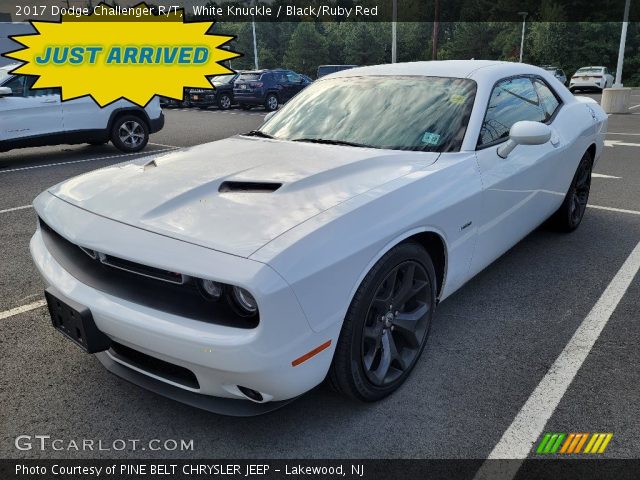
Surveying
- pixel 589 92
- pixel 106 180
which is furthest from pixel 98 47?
pixel 589 92

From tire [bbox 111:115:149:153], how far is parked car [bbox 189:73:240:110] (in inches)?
428

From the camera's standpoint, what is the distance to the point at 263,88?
19594 mm

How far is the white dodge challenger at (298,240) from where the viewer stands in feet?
6.43

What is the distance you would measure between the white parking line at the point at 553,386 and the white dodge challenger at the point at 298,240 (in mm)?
555

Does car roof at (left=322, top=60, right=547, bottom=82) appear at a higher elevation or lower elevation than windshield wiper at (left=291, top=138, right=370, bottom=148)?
higher

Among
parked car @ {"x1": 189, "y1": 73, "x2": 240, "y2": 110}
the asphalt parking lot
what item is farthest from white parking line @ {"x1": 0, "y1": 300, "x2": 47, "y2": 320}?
parked car @ {"x1": 189, "y1": 73, "x2": 240, "y2": 110}

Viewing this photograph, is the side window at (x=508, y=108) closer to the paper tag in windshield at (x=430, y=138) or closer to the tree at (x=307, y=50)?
the paper tag in windshield at (x=430, y=138)

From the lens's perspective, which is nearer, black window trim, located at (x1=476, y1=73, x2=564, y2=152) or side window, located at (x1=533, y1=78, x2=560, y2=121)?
black window trim, located at (x1=476, y1=73, x2=564, y2=152)

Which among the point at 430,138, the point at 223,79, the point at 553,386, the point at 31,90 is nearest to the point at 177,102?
the point at 223,79

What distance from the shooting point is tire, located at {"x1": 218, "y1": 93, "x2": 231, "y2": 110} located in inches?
814

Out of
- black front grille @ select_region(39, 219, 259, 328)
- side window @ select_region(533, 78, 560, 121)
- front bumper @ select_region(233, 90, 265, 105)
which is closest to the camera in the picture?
black front grille @ select_region(39, 219, 259, 328)

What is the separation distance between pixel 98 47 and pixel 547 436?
10.9 meters

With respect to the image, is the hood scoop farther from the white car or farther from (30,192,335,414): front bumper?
the white car

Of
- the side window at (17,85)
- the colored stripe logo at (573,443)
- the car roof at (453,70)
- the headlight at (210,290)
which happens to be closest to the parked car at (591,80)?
the side window at (17,85)
